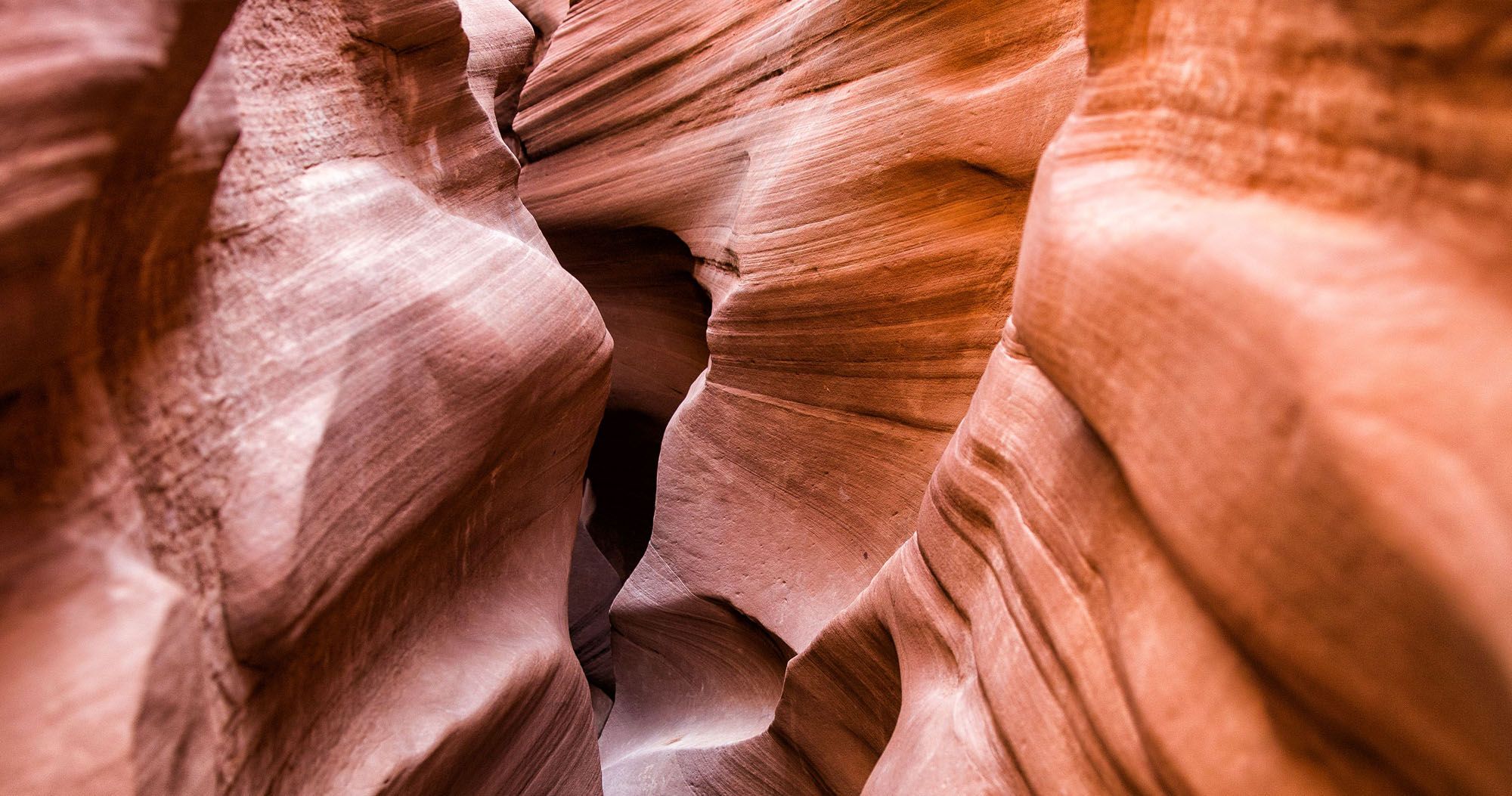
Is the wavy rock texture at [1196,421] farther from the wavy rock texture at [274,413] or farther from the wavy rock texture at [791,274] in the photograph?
the wavy rock texture at [274,413]

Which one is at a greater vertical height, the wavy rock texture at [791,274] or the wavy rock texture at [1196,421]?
the wavy rock texture at [1196,421]

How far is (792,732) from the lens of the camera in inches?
88.5

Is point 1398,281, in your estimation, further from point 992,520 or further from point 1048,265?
point 992,520

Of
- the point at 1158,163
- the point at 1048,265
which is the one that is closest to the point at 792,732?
the point at 1048,265

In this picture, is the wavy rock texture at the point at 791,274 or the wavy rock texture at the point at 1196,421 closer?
the wavy rock texture at the point at 1196,421

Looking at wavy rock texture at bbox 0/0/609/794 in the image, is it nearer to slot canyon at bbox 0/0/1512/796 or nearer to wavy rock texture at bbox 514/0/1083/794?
slot canyon at bbox 0/0/1512/796

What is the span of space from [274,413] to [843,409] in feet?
5.66

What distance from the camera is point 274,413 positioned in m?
1.42

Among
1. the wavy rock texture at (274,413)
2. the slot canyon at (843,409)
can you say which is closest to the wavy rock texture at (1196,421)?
the slot canyon at (843,409)

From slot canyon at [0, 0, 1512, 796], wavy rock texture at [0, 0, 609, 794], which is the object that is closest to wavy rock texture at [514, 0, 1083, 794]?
slot canyon at [0, 0, 1512, 796]

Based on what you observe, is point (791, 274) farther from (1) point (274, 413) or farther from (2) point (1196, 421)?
(2) point (1196, 421)

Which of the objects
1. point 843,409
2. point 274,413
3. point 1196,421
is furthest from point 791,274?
point 1196,421

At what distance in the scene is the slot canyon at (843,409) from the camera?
0.73 metres

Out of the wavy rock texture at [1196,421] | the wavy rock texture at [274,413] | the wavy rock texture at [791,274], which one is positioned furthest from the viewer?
the wavy rock texture at [791,274]
